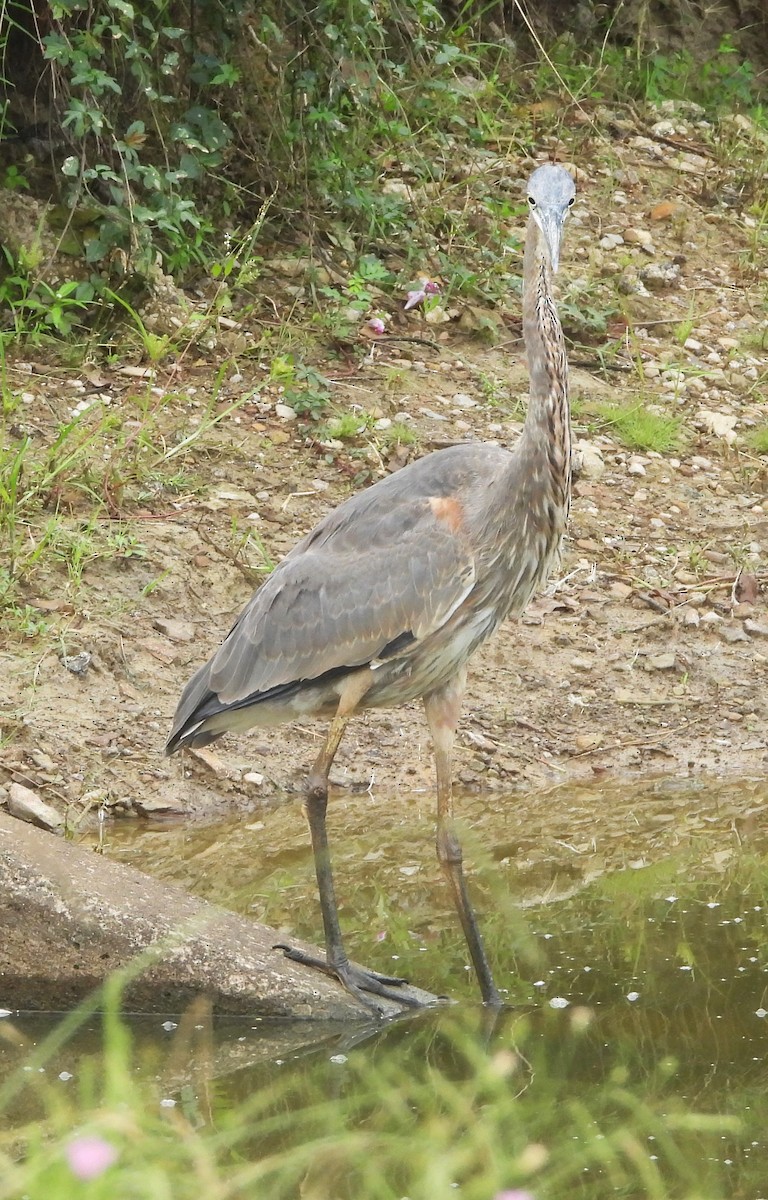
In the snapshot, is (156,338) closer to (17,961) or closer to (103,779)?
(103,779)

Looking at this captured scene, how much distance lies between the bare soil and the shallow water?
0.25 metres

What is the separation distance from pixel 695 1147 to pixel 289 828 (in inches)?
90.8

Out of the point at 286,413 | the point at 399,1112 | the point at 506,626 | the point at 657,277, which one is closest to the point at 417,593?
the point at 506,626

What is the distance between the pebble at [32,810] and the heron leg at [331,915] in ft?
3.26

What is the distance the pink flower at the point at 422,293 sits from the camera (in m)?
7.86

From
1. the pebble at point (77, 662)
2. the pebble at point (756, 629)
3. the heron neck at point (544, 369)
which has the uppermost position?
the heron neck at point (544, 369)

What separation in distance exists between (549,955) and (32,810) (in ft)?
5.77

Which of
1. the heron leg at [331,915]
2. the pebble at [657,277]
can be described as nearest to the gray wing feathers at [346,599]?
the heron leg at [331,915]

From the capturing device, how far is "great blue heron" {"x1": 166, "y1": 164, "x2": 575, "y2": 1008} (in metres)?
4.63

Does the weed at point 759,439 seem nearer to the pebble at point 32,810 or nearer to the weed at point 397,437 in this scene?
the weed at point 397,437

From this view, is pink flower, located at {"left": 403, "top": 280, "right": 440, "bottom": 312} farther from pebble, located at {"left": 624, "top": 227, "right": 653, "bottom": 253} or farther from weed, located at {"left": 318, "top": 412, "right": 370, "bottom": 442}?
pebble, located at {"left": 624, "top": 227, "right": 653, "bottom": 253}

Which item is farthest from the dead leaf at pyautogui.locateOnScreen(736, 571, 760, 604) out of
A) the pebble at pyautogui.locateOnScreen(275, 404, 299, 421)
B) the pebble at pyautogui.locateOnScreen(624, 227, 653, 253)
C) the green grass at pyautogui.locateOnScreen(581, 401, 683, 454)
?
the pebble at pyautogui.locateOnScreen(624, 227, 653, 253)

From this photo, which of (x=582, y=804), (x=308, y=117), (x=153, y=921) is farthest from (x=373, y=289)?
(x=153, y=921)

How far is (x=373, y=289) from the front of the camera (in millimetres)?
8070
